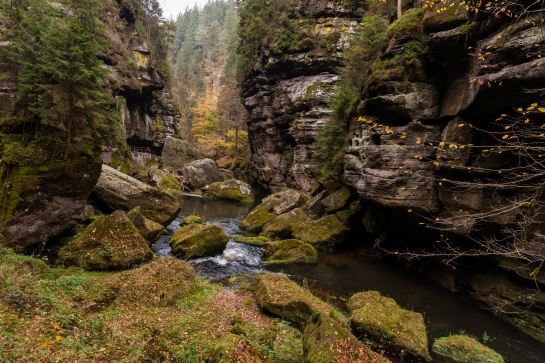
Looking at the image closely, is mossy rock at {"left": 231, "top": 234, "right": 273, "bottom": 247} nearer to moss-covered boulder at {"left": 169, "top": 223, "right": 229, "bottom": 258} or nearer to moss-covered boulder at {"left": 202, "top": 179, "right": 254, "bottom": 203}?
moss-covered boulder at {"left": 169, "top": 223, "right": 229, "bottom": 258}

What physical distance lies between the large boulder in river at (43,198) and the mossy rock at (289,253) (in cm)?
922

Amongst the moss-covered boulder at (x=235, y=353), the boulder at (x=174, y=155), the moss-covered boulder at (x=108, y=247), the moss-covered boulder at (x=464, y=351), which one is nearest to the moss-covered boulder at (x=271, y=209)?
the moss-covered boulder at (x=108, y=247)

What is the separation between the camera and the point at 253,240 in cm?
1859

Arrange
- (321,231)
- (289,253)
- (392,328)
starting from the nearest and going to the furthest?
(392,328)
(289,253)
(321,231)

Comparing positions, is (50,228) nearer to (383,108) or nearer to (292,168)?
(383,108)

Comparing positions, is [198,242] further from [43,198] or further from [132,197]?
[43,198]

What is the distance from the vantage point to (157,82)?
134 ft

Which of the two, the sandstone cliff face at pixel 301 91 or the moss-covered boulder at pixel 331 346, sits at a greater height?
the sandstone cliff face at pixel 301 91

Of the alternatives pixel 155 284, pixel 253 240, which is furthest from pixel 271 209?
pixel 155 284

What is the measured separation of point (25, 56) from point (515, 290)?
23.3 m

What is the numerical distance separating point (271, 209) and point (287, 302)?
13.8 m

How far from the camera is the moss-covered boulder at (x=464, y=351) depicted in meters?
8.44

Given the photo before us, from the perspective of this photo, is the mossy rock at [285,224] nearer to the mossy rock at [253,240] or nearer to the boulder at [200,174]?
the mossy rock at [253,240]

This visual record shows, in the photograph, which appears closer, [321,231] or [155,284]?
[155,284]
